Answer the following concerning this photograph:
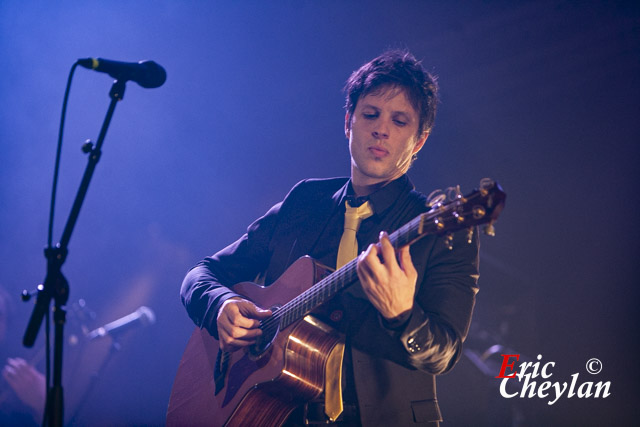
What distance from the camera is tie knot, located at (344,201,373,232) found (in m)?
2.53

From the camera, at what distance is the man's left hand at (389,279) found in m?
1.78

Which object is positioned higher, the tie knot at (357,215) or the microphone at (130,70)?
the microphone at (130,70)

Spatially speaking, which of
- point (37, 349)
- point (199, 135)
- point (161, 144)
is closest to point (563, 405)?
point (199, 135)

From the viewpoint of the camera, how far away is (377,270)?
179cm

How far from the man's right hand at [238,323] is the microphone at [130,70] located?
3.94 feet

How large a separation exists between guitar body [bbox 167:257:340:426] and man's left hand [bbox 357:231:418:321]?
1.40 feet

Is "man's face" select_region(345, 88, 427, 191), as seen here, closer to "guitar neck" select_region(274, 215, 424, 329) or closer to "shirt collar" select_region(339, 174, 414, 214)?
"shirt collar" select_region(339, 174, 414, 214)

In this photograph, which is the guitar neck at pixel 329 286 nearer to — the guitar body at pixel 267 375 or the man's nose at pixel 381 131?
the guitar body at pixel 267 375

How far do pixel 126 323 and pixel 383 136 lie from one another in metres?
4.45

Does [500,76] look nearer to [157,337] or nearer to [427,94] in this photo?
[427,94]

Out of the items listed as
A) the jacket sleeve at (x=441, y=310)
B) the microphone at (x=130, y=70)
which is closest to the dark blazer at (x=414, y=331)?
the jacket sleeve at (x=441, y=310)

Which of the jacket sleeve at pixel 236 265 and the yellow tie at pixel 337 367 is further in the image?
the jacket sleeve at pixel 236 265

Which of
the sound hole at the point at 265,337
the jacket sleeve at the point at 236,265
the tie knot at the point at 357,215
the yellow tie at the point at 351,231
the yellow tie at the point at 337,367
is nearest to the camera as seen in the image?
the yellow tie at the point at 337,367

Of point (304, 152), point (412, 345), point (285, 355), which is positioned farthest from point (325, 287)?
point (304, 152)
